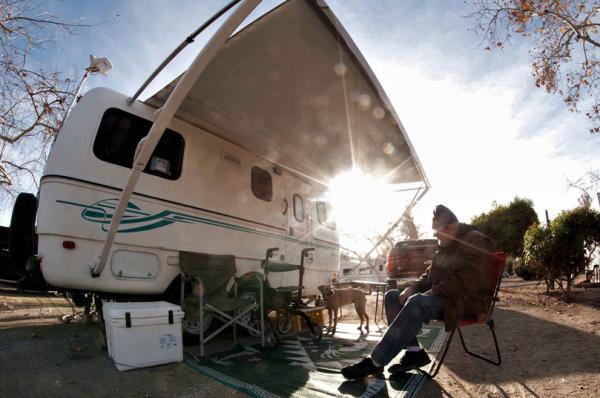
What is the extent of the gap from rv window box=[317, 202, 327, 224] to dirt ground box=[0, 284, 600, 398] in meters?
3.61

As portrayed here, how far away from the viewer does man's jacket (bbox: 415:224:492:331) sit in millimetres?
2648

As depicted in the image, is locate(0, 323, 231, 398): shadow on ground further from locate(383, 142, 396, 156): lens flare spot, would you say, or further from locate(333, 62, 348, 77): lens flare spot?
locate(383, 142, 396, 156): lens flare spot

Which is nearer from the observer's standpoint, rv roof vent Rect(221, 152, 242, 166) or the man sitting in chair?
the man sitting in chair

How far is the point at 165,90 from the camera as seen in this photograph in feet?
13.0

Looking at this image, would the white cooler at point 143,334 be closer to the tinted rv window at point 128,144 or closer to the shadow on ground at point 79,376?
the shadow on ground at point 79,376

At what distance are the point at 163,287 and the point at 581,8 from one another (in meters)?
10.8

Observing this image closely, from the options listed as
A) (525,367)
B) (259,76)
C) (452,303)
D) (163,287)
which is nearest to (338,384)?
(452,303)

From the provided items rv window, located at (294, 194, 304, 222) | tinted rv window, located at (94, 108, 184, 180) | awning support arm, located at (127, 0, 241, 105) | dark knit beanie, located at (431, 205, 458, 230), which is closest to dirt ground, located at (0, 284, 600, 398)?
dark knit beanie, located at (431, 205, 458, 230)

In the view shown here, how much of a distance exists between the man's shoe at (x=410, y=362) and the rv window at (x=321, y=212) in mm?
4715

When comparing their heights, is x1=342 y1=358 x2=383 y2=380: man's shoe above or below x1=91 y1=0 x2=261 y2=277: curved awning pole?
below

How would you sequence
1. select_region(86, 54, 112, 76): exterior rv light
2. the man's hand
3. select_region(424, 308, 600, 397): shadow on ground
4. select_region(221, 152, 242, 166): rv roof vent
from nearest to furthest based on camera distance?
select_region(424, 308, 600, 397): shadow on ground
the man's hand
select_region(86, 54, 112, 76): exterior rv light
select_region(221, 152, 242, 166): rv roof vent

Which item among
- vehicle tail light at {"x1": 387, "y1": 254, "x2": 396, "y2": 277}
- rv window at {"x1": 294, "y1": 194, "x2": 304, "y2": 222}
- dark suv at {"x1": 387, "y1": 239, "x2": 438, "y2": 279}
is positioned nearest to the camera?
rv window at {"x1": 294, "y1": 194, "x2": 304, "y2": 222}

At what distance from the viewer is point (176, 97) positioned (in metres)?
3.03

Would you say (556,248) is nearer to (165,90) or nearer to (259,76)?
(259,76)
